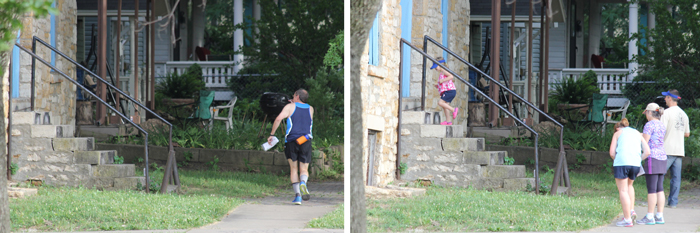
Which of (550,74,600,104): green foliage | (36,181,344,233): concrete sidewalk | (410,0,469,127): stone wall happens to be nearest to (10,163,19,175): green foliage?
(36,181,344,233): concrete sidewalk

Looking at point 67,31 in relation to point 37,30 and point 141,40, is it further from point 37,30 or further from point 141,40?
point 141,40

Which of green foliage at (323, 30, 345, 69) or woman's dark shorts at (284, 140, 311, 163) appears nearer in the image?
woman's dark shorts at (284, 140, 311, 163)

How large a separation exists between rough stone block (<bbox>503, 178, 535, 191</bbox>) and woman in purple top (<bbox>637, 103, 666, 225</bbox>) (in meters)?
A: 1.76

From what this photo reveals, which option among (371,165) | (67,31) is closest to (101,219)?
(371,165)

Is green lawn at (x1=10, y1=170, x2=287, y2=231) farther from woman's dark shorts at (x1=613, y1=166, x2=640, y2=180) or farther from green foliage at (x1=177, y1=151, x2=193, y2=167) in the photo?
woman's dark shorts at (x1=613, y1=166, x2=640, y2=180)

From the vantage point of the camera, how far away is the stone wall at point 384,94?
341 inches

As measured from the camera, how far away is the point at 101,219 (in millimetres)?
6867

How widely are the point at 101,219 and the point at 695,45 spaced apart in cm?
1164

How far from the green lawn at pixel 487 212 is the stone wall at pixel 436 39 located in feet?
6.95

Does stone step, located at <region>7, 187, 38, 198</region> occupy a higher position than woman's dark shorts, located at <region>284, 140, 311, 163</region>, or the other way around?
woman's dark shorts, located at <region>284, 140, 311, 163</region>

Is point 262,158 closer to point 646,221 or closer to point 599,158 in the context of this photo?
point 599,158

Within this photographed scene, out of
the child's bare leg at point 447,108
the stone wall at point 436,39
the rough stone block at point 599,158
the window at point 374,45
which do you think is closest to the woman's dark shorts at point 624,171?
the window at point 374,45

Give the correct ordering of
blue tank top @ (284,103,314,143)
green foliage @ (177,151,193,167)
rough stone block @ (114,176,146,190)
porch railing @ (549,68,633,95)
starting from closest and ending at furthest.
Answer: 1. blue tank top @ (284,103,314,143)
2. rough stone block @ (114,176,146,190)
3. green foliage @ (177,151,193,167)
4. porch railing @ (549,68,633,95)

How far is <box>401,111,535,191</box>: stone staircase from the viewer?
9602mm
